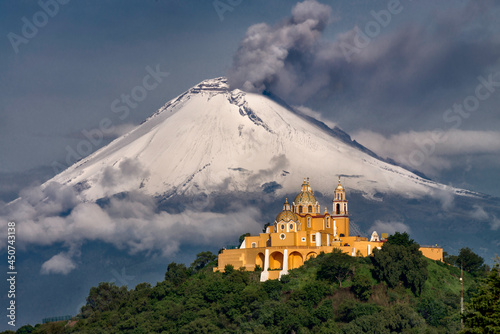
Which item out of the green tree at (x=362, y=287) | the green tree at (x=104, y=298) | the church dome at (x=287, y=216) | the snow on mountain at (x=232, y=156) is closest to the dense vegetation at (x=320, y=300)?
the green tree at (x=362, y=287)

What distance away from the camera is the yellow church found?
6919 cm

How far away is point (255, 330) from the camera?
6116 centimetres

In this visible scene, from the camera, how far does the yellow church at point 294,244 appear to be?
6919 cm

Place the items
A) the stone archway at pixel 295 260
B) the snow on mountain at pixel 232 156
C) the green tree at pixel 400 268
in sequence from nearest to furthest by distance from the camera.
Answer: the green tree at pixel 400 268 < the stone archway at pixel 295 260 < the snow on mountain at pixel 232 156

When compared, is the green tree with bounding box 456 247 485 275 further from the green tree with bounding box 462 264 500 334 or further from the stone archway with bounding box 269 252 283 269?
the green tree with bounding box 462 264 500 334

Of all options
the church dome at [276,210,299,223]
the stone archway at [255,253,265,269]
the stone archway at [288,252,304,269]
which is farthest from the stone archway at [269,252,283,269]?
the church dome at [276,210,299,223]

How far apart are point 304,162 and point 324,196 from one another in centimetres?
1192

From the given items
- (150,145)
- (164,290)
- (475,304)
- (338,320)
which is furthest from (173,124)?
(475,304)

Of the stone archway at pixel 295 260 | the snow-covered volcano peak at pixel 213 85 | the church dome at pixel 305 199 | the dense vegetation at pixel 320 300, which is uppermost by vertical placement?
the snow-covered volcano peak at pixel 213 85

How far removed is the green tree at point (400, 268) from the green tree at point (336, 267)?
1.96m

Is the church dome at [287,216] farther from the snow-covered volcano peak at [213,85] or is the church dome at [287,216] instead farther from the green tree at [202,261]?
the snow-covered volcano peak at [213,85]

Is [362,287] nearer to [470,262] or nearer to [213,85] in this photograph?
[470,262]

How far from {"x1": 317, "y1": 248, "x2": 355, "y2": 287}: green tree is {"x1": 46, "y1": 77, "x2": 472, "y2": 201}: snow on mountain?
203 feet

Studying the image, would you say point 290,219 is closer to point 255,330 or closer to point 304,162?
point 255,330
